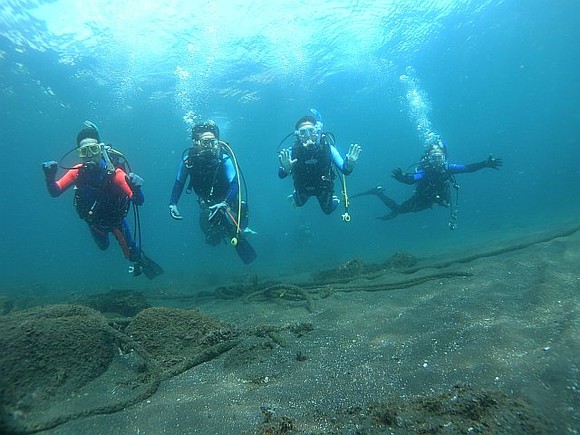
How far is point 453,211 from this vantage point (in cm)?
1124

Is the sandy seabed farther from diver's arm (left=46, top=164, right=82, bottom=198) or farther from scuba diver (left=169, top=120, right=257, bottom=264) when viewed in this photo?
diver's arm (left=46, top=164, right=82, bottom=198)

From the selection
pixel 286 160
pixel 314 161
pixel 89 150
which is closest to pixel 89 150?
pixel 89 150

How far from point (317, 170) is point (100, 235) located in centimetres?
640

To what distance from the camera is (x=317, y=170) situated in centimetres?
867

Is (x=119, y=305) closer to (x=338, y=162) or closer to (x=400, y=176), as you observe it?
(x=338, y=162)

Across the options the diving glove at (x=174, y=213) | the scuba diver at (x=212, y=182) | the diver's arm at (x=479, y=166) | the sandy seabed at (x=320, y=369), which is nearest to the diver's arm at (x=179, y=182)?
the scuba diver at (x=212, y=182)

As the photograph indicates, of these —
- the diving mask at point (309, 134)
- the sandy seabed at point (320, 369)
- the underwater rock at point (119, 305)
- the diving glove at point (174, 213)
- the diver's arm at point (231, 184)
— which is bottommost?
the sandy seabed at point (320, 369)

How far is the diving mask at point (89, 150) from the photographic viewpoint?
7409 millimetres

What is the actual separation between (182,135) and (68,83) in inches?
754

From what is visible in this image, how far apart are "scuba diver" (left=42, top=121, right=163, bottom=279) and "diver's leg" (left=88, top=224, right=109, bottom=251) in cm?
23

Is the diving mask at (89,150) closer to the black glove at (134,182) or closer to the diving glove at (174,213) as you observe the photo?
the black glove at (134,182)

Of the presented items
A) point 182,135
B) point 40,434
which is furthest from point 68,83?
point 40,434

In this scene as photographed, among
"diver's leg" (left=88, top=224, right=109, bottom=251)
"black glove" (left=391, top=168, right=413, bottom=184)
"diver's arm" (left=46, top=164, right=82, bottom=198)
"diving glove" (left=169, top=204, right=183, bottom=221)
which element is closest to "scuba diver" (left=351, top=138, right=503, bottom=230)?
"black glove" (left=391, top=168, right=413, bottom=184)

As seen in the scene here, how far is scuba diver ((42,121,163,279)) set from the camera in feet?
24.6
